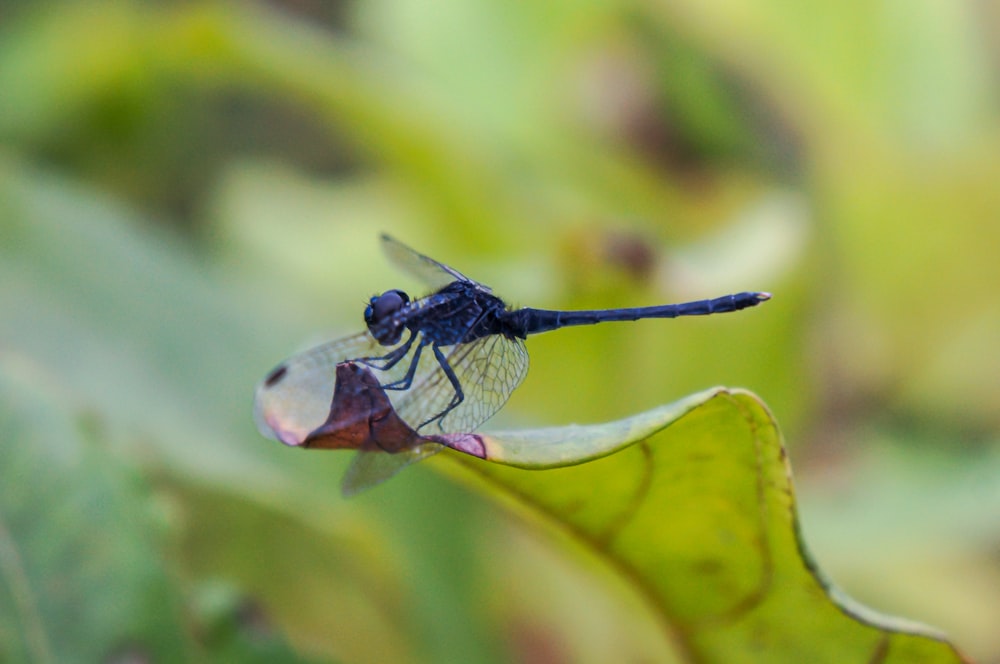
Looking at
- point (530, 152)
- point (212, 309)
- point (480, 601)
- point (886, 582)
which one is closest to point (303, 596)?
point (480, 601)

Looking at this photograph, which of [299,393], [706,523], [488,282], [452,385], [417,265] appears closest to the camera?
[706,523]

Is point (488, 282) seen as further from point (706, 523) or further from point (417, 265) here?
point (706, 523)

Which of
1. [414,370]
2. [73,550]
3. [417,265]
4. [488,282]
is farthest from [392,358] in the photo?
[73,550]

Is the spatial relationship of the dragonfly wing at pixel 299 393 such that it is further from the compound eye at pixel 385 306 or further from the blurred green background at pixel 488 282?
the blurred green background at pixel 488 282

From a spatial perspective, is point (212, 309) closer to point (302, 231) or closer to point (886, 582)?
point (302, 231)

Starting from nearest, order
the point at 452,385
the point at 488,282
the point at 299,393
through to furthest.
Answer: the point at 299,393
the point at 452,385
the point at 488,282

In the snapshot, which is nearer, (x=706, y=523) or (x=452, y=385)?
(x=706, y=523)

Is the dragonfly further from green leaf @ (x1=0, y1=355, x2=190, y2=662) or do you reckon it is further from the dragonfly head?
green leaf @ (x1=0, y1=355, x2=190, y2=662)
